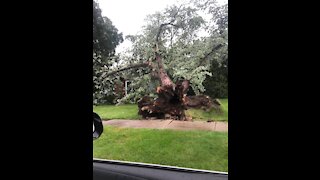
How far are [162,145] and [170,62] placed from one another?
1.21m

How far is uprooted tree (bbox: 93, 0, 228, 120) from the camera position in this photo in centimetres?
376

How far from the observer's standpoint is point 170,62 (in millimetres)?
4055

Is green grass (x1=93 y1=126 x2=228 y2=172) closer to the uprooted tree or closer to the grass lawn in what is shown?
the grass lawn

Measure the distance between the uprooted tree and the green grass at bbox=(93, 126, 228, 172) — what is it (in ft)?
1.27

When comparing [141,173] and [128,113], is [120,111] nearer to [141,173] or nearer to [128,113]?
[128,113]

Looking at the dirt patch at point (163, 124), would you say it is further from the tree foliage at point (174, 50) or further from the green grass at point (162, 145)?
the tree foliage at point (174, 50)

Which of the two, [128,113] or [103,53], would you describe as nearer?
[103,53]

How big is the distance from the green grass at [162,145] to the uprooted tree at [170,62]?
0.39m

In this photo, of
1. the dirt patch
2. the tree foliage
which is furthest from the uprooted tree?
the dirt patch

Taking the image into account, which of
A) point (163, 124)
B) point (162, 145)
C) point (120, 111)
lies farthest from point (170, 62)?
point (162, 145)
